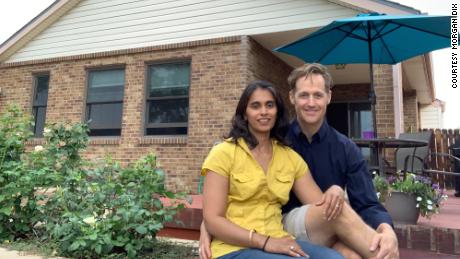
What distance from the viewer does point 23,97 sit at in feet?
28.8

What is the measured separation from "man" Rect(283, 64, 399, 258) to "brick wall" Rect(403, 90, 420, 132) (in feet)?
30.4

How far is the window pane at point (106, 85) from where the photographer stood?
783 centimetres

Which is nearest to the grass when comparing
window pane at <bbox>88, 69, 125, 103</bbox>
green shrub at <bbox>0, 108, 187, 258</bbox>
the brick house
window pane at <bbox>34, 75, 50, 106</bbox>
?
green shrub at <bbox>0, 108, 187, 258</bbox>

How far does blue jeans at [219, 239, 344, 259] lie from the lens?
1.54 meters

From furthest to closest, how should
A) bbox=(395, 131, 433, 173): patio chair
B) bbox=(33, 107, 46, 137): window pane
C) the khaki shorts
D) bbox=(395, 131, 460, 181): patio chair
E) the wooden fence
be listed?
bbox=(33, 107, 46, 137): window pane, the wooden fence, bbox=(395, 131, 433, 173): patio chair, bbox=(395, 131, 460, 181): patio chair, the khaki shorts

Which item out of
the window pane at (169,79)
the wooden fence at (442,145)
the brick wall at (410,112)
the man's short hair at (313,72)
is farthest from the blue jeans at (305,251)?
the brick wall at (410,112)

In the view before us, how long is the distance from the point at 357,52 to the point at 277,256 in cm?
→ 355

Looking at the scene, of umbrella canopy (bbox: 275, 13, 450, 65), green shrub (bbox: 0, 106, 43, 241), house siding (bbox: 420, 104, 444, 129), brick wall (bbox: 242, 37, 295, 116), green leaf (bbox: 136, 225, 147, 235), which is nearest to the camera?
green leaf (bbox: 136, 225, 147, 235)

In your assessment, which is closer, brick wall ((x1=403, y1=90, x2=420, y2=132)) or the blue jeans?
the blue jeans

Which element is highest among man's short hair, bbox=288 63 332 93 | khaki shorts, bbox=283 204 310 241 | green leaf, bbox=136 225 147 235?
man's short hair, bbox=288 63 332 93

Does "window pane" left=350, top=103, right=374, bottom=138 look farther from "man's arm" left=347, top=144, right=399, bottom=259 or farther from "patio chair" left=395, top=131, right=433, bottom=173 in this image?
"man's arm" left=347, top=144, right=399, bottom=259

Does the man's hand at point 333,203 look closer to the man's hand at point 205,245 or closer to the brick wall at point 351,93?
the man's hand at point 205,245

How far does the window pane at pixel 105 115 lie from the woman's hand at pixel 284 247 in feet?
21.7

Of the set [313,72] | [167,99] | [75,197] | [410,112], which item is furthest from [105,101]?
[410,112]
